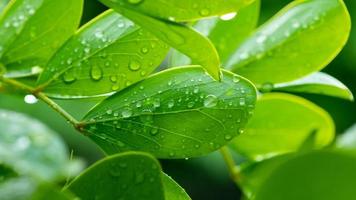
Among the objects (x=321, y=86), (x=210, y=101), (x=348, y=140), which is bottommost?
(x=348, y=140)

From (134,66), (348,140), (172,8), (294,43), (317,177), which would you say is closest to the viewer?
(317,177)

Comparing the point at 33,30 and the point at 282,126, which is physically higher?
the point at 33,30

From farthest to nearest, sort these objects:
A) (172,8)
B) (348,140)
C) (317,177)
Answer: (348,140), (172,8), (317,177)

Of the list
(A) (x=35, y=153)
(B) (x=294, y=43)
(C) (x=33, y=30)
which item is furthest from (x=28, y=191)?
(B) (x=294, y=43)

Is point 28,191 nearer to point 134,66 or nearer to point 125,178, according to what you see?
point 125,178

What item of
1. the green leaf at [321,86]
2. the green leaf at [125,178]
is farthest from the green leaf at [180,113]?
the green leaf at [321,86]

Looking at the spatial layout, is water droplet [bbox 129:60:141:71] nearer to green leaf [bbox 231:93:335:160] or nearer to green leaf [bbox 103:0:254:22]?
green leaf [bbox 103:0:254:22]

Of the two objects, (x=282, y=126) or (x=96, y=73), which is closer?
(x=96, y=73)
